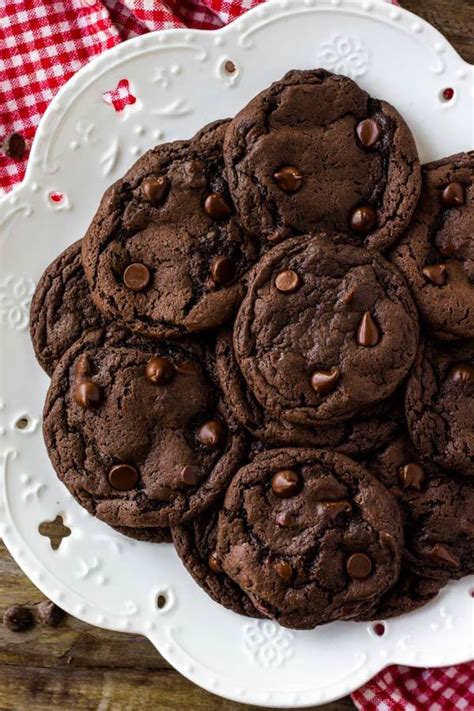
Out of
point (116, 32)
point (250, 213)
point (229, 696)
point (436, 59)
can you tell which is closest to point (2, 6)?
point (116, 32)

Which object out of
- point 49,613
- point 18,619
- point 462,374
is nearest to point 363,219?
point 462,374

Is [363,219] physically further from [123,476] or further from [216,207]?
[123,476]

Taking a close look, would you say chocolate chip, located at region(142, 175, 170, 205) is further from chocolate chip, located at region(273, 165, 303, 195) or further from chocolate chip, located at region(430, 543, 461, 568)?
chocolate chip, located at region(430, 543, 461, 568)

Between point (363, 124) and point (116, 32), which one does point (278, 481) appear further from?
point (116, 32)

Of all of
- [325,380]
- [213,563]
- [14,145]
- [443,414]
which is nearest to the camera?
[325,380]

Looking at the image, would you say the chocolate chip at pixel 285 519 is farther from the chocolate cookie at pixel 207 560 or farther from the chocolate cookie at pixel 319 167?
the chocolate cookie at pixel 319 167

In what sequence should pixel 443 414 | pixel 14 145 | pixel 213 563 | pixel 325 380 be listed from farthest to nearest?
pixel 14 145 → pixel 213 563 → pixel 443 414 → pixel 325 380
